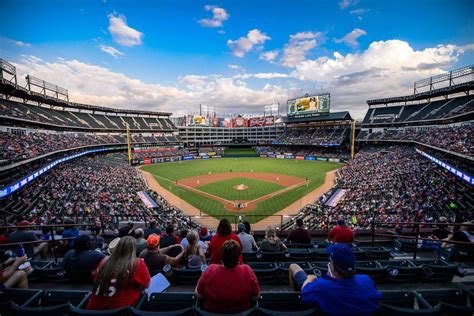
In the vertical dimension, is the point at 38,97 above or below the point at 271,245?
above

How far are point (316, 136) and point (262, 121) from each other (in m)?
36.1

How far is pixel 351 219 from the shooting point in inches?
647

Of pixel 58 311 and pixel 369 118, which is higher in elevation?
pixel 369 118

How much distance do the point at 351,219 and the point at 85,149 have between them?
173 feet

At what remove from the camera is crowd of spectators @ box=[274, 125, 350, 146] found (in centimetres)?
6009

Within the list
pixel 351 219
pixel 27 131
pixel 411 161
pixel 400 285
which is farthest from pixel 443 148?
pixel 27 131

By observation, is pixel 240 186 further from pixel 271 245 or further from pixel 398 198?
pixel 271 245

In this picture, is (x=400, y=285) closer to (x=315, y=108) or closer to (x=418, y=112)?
(x=418, y=112)

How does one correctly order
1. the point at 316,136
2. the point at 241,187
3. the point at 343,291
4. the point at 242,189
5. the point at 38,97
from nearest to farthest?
the point at 343,291
the point at 242,189
the point at 241,187
the point at 38,97
the point at 316,136

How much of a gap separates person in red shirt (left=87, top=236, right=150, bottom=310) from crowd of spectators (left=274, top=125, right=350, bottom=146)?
62.1 meters

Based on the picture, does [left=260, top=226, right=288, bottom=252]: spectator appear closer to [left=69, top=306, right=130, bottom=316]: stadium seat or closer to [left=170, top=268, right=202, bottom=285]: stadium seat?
[left=170, top=268, right=202, bottom=285]: stadium seat

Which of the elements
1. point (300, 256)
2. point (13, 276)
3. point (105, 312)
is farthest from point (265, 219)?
point (105, 312)

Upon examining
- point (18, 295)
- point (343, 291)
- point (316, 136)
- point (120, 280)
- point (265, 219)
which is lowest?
point (265, 219)

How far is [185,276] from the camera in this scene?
4070 mm
